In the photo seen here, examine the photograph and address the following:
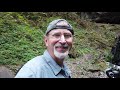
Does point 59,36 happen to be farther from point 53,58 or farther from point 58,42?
point 53,58

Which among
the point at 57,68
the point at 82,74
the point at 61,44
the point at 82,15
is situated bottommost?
the point at 82,74

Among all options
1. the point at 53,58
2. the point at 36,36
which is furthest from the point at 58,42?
the point at 36,36

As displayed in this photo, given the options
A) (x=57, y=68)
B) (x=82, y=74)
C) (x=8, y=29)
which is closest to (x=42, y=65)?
(x=57, y=68)

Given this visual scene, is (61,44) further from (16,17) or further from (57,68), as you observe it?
(16,17)

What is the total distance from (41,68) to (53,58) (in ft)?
0.79

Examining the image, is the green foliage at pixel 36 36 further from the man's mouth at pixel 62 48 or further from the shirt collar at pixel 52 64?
the shirt collar at pixel 52 64

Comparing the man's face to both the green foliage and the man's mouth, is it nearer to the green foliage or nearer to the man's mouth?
the man's mouth

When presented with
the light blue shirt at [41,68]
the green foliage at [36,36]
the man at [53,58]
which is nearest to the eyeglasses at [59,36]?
the man at [53,58]

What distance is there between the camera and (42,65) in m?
2.32

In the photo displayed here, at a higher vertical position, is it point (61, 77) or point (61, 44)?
point (61, 44)

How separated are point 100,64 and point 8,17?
150 cm

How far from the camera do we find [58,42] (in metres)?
2.89

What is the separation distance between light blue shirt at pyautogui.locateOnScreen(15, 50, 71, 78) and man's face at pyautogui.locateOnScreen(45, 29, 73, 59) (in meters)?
0.15
